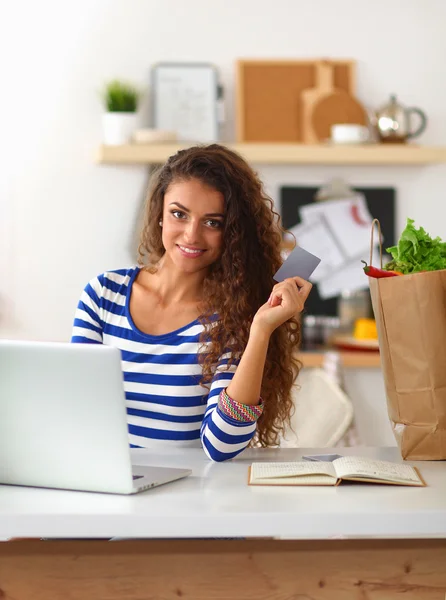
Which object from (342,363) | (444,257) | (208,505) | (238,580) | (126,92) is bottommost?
(342,363)

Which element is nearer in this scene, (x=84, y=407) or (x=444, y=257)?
(x=84, y=407)

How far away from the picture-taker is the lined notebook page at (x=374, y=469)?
4.21ft

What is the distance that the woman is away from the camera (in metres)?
1.74

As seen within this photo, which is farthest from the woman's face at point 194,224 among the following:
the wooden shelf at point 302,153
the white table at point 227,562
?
the wooden shelf at point 302,153

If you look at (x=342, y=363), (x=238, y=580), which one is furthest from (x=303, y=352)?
(x=238, y=580)

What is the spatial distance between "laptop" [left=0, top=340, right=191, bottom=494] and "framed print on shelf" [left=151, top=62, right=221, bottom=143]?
7.55 ft

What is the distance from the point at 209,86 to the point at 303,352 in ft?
3.66

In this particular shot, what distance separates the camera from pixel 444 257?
1.51 meters

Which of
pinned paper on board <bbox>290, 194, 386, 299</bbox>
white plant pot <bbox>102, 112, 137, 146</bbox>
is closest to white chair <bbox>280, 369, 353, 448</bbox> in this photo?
pinned paper on board <bbox>290, 194, 386, 299</bbox>

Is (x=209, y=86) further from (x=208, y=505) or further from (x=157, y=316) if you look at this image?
(x=208, y=505)

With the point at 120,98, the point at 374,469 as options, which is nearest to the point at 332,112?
the point at 120,98

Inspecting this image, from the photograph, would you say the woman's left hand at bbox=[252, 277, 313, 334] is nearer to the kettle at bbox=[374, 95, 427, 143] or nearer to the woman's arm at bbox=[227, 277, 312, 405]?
the woman's arm at bbox=[227, 277, 312, 405]

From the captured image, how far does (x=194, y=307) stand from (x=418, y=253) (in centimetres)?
54

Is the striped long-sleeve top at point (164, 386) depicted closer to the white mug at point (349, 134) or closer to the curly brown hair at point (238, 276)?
the curly brown hair at point (238, 276)
